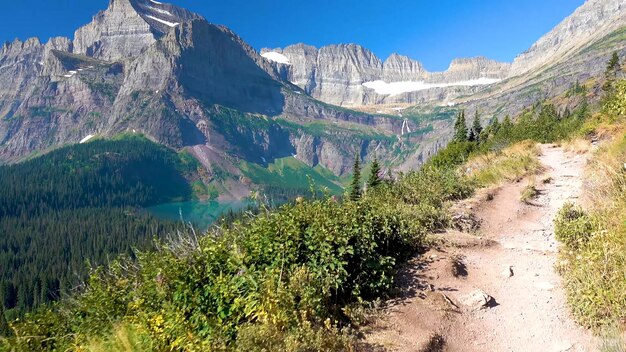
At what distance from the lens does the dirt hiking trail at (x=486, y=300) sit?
21.5 ft

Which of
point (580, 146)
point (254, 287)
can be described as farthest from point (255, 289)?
point (580, 146)

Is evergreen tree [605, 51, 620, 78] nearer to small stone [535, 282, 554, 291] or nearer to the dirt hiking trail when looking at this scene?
the dirt hiking trail

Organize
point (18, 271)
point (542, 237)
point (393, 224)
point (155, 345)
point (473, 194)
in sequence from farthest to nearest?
point (18, 271), point (473, 194), point (542, 237), point (393, 224), point (155, 345)

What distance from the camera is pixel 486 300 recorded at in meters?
7.73

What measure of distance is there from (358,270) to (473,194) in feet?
35.8

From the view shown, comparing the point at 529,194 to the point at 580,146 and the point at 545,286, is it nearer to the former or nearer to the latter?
the point at 545,286

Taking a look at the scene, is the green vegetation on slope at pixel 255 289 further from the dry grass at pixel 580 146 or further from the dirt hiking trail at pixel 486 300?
the dry grass at pixel 580 146

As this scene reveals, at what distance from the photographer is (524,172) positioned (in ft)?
65.5

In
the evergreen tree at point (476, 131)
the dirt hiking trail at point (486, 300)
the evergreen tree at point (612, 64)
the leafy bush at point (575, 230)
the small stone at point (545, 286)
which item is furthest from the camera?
the evergreen tree at point (612, 64)

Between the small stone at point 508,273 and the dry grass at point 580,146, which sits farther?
the dry grass at point 580,146

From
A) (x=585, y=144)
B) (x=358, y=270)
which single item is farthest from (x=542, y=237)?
(x=585, y=144)

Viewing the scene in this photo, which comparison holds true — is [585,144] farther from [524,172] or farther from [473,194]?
[473,194]

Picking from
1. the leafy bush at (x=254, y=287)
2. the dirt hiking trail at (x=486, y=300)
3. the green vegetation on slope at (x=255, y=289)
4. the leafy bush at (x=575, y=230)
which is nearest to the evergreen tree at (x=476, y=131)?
the dirt hiking trail at (x=486, y=300)

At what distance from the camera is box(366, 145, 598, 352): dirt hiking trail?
21.5ft
